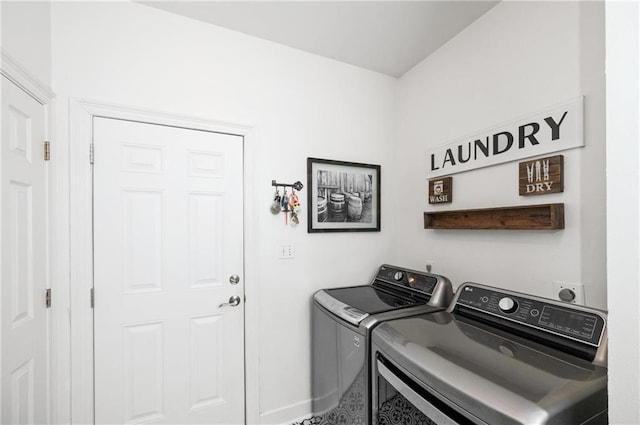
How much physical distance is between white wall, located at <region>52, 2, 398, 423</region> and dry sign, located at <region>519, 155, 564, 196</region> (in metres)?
1.02

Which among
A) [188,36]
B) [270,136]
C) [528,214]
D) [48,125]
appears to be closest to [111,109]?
[48,125]

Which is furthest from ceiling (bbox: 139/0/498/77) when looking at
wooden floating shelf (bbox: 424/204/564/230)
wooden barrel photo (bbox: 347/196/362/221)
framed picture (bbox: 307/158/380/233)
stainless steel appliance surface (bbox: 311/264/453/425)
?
stainless steel appliance surface (bbox: 311/264/453/425)

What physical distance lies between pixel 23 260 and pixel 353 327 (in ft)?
5.02

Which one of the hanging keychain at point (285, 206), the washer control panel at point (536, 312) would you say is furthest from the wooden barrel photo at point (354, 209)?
the washer control panel at point (536, 312)

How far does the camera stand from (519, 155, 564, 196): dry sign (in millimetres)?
1374

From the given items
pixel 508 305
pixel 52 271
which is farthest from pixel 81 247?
pixel 508 305

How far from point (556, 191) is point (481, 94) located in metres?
0.73

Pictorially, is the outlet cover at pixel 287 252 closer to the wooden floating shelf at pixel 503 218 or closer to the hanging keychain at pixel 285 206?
the hanging keychain at pixel 285 206

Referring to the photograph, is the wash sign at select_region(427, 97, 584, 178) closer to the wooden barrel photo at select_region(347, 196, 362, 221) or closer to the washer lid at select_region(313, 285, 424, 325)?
the wooden barrel photo at select_region(347, 196, 362, 221)

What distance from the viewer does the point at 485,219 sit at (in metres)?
1.65

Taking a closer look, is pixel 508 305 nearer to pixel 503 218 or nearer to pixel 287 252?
pixel 503 218

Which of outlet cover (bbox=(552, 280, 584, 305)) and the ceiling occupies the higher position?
the ceiling

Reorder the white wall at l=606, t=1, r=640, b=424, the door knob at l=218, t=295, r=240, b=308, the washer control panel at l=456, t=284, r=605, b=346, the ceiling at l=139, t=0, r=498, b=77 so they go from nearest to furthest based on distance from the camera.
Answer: the white wall at l=606, t=1, r=640, b=424, the washer control panel at l=456, t=284, r=605, b=346, the ceiling at l=139, t=0, r=498, b=77, the door knob at l=218, t=295, r=240, b=308

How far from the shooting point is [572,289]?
1324mm
